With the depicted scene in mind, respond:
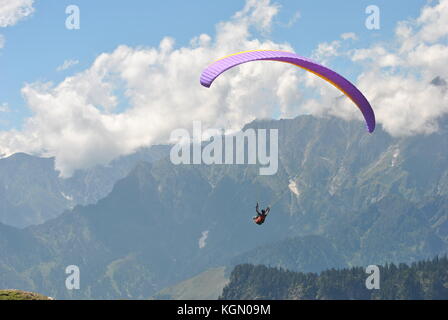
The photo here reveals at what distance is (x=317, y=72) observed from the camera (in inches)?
2494

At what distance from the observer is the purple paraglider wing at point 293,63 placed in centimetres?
5350

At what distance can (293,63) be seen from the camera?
6156cm

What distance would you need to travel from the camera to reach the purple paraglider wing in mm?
53500
